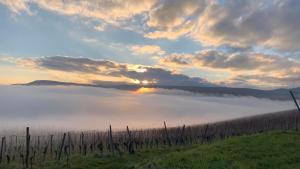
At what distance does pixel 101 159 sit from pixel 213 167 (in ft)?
58.7

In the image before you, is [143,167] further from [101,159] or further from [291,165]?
[101,159]

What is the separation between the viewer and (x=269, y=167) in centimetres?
2166

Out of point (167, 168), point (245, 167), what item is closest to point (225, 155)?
point (245, 167)

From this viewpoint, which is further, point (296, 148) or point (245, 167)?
point (296, 148)

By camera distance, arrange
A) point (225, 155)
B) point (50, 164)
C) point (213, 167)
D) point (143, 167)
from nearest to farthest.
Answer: point (213, 167)
point (143, 167)
point (225, 155)
point (50, 164)

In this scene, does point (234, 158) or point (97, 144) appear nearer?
point (234, 158)

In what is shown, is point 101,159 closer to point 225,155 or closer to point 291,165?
point 225,155

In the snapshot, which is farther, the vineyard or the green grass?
the vineyard

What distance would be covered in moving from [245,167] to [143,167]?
6.62 m

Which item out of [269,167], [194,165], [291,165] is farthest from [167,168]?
[291,165]

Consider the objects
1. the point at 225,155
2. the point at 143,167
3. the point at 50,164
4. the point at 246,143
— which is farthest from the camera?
the point at 50,164

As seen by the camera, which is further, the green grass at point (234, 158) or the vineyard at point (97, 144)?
the vineyard at point (97, 144)

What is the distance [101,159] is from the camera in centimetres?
3612

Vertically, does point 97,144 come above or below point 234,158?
below
